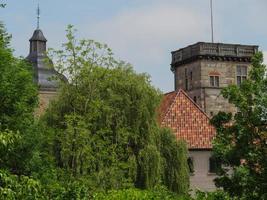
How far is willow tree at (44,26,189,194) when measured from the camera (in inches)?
1006

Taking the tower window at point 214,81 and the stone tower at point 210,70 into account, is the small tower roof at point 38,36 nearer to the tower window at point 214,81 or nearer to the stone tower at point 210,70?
the stone tower at point 210,70

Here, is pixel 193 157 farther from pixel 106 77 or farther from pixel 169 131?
pixel 106 77

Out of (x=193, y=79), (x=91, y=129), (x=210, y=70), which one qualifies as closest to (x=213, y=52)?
(x=210, y=70)

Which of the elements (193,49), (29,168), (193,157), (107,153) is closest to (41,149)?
(29,168)

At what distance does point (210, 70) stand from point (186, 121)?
16.7 m

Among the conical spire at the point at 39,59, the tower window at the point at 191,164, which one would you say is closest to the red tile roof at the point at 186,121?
the tower window at the point at 191,164

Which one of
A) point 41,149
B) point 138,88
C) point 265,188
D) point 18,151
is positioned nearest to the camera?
point 265,188

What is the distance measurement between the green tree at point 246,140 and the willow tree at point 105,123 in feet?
33.2

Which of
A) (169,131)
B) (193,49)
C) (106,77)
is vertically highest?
(193,49)

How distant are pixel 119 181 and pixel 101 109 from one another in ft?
10.7

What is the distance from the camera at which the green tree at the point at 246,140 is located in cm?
1456

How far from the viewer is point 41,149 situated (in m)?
23.2

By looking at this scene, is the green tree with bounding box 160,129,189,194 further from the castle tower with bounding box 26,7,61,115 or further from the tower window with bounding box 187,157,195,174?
the castle tower with bounding box 26,7,61,115

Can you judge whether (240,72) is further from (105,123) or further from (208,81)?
(105,123)
